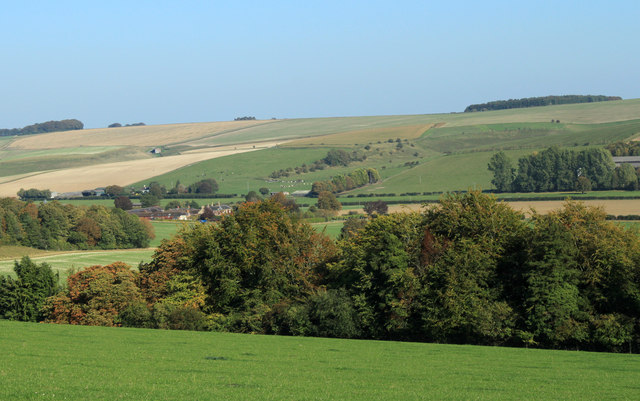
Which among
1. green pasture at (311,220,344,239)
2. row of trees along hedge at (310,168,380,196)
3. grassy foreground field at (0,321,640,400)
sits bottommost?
green pasture at (311,220,344,239)

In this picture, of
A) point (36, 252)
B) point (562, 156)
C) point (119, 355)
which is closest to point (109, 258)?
point (36, 252)

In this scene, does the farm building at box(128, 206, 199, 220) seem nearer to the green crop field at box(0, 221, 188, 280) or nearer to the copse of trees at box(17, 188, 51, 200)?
the copse of trees at box(17, 188, 51, 200)

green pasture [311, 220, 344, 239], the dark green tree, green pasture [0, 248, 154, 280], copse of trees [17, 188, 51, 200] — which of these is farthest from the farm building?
the dark green tree

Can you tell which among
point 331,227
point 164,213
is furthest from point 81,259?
point 164,213

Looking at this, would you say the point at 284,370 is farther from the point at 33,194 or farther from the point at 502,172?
the point at 33,194

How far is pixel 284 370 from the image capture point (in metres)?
27.8

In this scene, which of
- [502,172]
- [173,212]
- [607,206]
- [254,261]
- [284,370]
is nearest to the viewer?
[284,370]

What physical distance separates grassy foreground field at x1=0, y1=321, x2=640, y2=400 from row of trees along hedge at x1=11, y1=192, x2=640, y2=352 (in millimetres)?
6963

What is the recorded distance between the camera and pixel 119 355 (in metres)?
30.7

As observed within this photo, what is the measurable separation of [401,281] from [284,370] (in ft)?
77.5

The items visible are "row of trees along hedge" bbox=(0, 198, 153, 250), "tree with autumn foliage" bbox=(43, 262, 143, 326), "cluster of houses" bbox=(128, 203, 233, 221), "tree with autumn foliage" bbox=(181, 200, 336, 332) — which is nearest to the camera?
"tree with autumn foliage" bbox=(43, 262, 143, 326)

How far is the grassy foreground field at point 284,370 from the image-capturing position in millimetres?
21328

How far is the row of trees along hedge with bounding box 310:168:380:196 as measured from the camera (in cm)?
17712

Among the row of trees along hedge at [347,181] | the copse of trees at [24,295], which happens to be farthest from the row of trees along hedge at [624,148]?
the copse of trees at [24,295]
